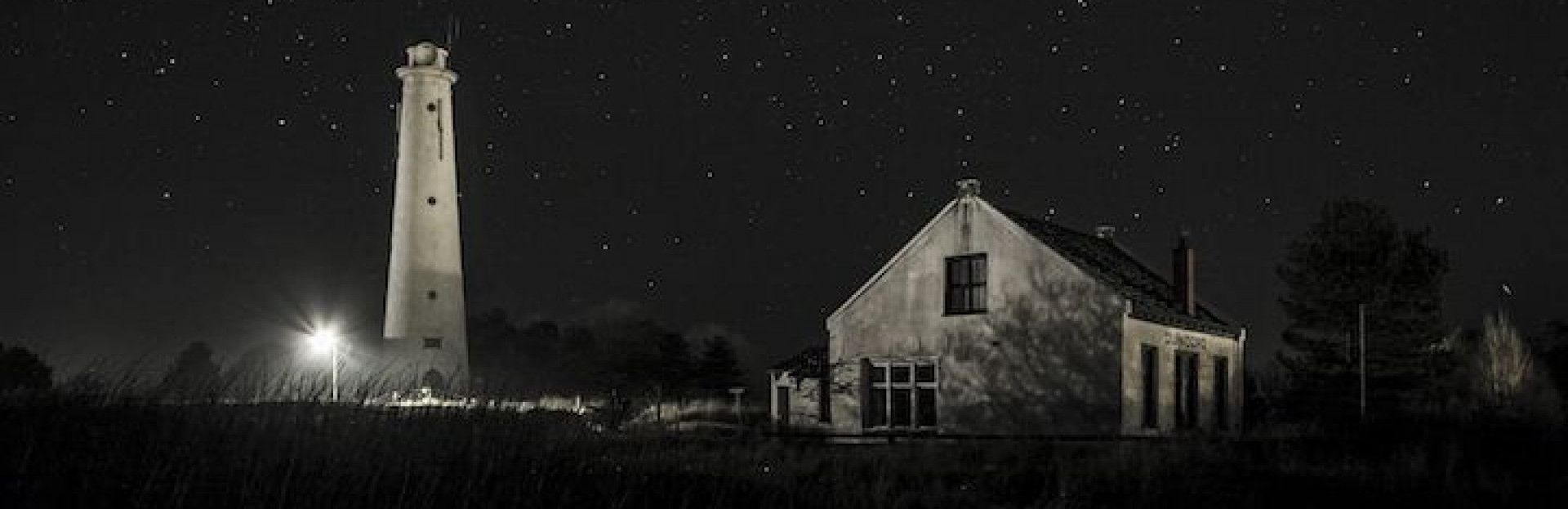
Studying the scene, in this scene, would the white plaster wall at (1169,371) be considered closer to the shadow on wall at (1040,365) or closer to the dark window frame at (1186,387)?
the dark window frame at (1186,387)

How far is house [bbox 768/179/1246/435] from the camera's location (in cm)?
2688

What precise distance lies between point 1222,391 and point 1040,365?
5.87 meters

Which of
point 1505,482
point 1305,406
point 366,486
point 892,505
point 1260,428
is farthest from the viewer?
point 1305,406

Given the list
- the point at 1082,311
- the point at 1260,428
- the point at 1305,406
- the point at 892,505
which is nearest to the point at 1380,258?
the point at 1305,406

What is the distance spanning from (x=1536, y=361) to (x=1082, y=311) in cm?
2761

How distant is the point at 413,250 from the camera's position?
43.5m

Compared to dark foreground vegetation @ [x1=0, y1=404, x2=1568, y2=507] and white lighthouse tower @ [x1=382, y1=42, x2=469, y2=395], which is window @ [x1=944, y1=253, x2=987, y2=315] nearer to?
dark foreground vegetation @ [x1=0, y1=404, x2=1568, y2=507]

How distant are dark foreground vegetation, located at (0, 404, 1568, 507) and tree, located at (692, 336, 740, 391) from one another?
37.5 m

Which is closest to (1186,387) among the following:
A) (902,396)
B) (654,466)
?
(902,396)

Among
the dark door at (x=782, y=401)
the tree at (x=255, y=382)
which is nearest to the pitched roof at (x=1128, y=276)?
the dark door at (x=782, y=401)

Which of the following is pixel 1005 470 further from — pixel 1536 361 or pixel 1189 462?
pixel 1536 361

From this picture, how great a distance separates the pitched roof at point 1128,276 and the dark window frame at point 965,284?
1.20 metres

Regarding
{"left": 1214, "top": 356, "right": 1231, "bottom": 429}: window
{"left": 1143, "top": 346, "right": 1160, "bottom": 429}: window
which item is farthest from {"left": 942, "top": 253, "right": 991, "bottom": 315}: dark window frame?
{"left": 1214, "top": 356, "right": 1231, "bottom": 429}: window

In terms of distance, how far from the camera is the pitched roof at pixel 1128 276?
2738 centimetres
